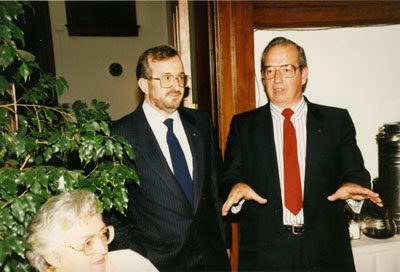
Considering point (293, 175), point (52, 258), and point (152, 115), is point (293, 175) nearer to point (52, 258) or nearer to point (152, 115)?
point (152, 115)

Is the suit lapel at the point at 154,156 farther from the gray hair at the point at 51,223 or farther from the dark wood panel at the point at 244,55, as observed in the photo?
the dark wood panel at the point at 244,55

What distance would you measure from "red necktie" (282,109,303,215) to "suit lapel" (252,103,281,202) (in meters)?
0.06

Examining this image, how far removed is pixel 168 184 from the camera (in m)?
1.78

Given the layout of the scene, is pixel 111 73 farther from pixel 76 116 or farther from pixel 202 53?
pixel 76 116

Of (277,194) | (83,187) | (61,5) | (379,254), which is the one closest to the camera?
(83,187)

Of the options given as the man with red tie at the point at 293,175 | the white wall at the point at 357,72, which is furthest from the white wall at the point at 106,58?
the man with red tie at the point at 293,175

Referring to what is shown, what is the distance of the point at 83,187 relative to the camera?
1229 mm

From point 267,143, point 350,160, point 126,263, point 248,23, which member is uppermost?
point 248,23

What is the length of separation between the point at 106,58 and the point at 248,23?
6406mm

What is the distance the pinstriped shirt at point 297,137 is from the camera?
187 centimetres

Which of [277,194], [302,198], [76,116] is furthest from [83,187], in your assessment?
[302,198]

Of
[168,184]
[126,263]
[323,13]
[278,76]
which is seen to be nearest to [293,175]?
[278,76]

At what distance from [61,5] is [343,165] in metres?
8.10

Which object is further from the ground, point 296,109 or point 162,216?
point 296,109
